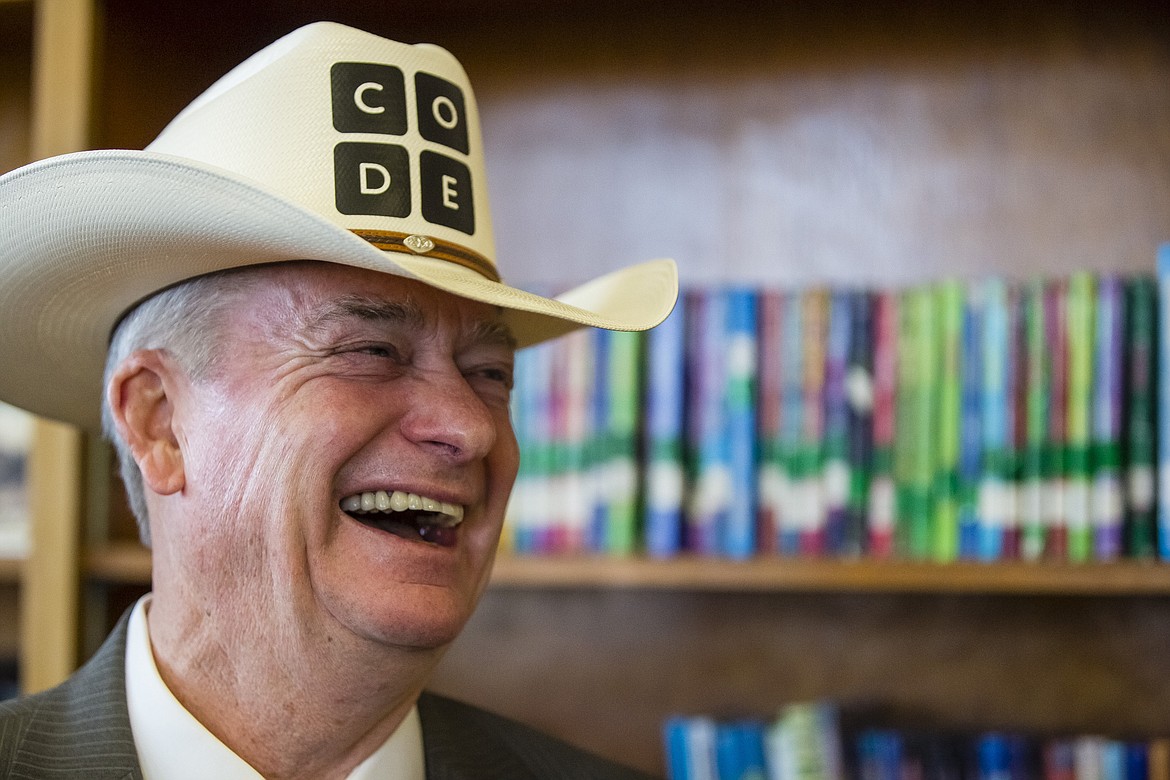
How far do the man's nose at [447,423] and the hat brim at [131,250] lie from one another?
0.30ft

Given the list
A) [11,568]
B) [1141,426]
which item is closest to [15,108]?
[11,568]

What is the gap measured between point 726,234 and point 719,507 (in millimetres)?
502

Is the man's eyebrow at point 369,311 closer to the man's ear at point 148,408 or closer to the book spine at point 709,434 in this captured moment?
the man's ear at point 148,408

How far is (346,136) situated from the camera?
100 centimetres

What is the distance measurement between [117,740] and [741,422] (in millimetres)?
869

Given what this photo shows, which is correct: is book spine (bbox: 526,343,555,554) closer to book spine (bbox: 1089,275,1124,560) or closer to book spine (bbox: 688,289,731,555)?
book spine (bbox: 688,289,731,555)

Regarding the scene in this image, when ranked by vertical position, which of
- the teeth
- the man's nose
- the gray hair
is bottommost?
the teeth

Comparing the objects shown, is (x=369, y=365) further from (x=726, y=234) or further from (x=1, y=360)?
(x=726, y=234)

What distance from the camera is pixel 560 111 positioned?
189 centimetres

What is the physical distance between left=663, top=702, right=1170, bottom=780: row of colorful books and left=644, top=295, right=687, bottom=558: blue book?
0.28m

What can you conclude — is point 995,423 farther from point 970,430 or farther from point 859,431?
point 859,431

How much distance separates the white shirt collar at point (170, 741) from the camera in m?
0.99

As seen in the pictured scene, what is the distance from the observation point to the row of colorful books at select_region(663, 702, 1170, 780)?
155cm

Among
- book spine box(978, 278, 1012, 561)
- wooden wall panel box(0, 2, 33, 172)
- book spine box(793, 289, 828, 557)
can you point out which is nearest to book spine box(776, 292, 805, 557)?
book spine box(793, 289, 828, 557)
